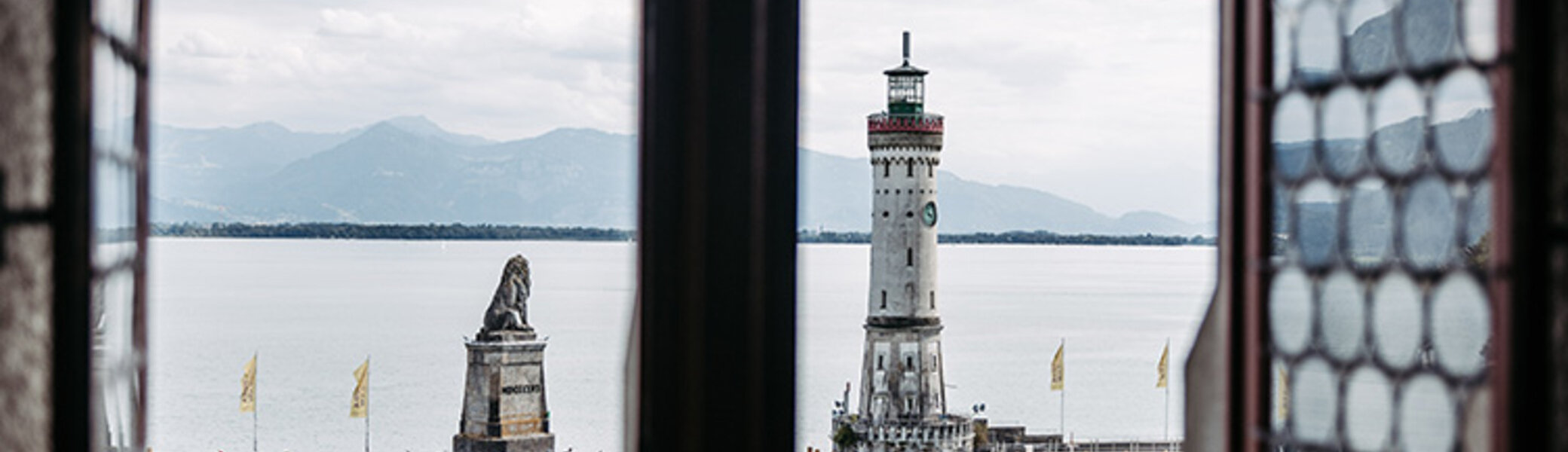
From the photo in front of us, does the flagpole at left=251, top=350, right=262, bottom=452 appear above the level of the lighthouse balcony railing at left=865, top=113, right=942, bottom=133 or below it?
below

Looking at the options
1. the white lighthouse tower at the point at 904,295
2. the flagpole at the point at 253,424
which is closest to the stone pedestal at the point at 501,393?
Result: the flagpole at the point at 253,424

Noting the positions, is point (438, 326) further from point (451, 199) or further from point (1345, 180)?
point (1345, 180)

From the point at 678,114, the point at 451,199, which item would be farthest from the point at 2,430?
the point at 451,199

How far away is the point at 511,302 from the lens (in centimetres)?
1664

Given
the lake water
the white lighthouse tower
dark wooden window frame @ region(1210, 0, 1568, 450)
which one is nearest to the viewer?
A: dark wooden window frame @ region(1210, 0, 1568, 450)

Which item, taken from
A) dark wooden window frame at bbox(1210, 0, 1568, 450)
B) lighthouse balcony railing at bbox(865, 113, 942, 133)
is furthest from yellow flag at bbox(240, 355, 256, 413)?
dark wooden window frame at bbox(1210, 0, 1568, 450)

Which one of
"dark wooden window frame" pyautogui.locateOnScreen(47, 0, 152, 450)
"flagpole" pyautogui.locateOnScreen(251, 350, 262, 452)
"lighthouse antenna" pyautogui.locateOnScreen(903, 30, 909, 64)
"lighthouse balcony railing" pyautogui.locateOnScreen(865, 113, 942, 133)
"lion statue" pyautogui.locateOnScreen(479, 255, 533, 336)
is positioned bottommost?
"flagpole" pyautogui.locateOnScreen(251, 350, 262, 452)

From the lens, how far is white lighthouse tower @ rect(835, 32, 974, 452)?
2822 cm

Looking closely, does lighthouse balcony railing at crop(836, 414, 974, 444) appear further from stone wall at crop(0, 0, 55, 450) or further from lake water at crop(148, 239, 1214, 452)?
stone wall at crop(0, 0, 55, 450)

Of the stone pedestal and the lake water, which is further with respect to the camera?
the lake water

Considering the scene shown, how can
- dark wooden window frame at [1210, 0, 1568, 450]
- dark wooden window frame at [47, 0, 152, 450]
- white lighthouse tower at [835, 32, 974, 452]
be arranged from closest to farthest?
dark wooden window frame at [1210, 0, 1568, 450] < dark wooden window frame at [47, 0, 152, 450] < white lighthouse tower at [835, 32, 974, 452]

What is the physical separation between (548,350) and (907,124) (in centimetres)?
3461

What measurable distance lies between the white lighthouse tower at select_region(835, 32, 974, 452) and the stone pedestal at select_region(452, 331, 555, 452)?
12331 millimetres

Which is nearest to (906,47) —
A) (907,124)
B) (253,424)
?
(907,124)
